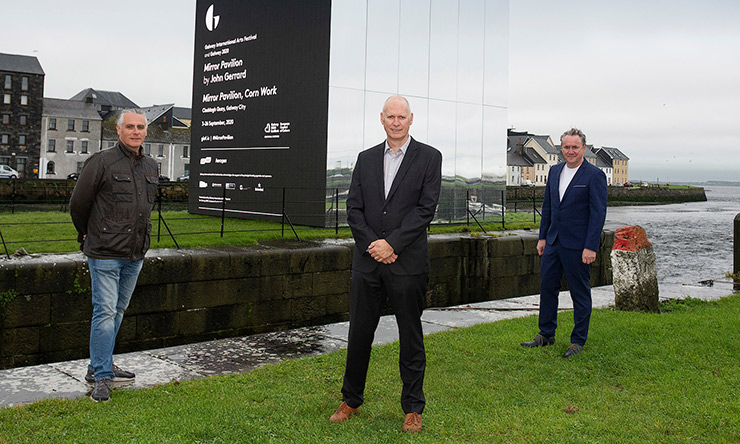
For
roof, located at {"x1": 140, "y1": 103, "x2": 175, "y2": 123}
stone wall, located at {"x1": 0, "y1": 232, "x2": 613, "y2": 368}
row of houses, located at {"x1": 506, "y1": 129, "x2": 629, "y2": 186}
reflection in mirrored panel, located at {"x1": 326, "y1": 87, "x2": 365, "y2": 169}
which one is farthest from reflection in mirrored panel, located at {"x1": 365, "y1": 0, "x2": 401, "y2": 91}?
row of houses, located at {"x1": 506, "y1": 129, "x2": 629, "y2": 186}

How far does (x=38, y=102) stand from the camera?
234 ft

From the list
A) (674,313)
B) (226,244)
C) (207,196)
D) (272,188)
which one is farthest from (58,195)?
(674,313)

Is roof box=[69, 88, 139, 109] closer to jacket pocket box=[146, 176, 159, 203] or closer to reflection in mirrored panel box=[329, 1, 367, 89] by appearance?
reflection in mirrored panel box=[329, 1, 367, 89]

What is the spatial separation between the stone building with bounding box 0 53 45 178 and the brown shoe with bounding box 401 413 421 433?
2913 inches

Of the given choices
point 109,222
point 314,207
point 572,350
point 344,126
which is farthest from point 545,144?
point 109,222

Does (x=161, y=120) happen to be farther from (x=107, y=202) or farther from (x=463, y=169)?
(x=107, y=202)

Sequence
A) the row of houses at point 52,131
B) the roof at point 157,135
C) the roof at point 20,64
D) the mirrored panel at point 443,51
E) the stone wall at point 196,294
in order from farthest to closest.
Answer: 1. the roof at point 157,135
2. the roof at point 20,64
3. the row of houses at point 52,131
4. the mirrored panel at point 443,51
5. the stone wall at point 196,294

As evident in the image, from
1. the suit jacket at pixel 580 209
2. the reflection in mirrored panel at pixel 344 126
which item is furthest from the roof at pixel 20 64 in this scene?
the suit jacket at pixel 580 209

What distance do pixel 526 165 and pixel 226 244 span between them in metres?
104

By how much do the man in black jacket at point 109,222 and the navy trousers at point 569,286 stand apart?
12.1 feet

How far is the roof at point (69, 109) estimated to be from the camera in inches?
2936

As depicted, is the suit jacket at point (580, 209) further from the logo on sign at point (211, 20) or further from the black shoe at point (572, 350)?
the logo on sign at point (211, 20)

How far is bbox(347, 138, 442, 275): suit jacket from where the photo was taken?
4191mm

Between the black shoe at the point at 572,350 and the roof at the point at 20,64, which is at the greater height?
the roof at the point at 20,64
